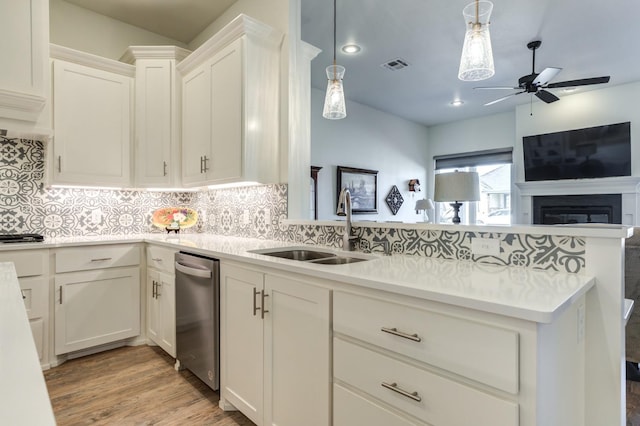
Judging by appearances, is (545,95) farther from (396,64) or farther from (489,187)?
(489,187)

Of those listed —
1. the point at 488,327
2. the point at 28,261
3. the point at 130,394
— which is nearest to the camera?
the point at 488,327

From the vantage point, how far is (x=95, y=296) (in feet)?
8.82

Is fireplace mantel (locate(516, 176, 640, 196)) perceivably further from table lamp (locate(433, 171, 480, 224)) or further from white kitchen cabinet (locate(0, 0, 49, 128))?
white kitchen cabinet (locate(0, 0, 49, 128))

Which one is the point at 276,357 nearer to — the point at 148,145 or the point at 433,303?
the point at 433,303

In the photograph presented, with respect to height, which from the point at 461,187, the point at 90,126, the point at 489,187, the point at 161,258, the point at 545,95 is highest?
the point at 545,95

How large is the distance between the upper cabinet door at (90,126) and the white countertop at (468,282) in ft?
6.49

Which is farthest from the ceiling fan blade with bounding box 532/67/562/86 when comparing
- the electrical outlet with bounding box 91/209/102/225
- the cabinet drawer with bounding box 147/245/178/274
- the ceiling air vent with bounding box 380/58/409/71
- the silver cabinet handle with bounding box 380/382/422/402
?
the electrical outlet with bounding box 91/209/102/225

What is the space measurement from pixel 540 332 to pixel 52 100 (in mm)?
3460

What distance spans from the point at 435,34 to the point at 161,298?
3574 millimetres

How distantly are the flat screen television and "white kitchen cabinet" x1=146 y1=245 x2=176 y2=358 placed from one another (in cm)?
552

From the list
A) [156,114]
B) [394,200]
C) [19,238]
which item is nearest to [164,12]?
[156,114]

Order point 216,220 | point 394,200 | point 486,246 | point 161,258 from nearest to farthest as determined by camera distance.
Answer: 1. point 486,246
2. point 161,258
3. point 216,220
4. point 394,200

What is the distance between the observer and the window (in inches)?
222

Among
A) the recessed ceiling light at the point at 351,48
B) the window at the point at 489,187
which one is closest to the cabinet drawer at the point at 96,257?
the recessed ceiling light at the point at 351,48
